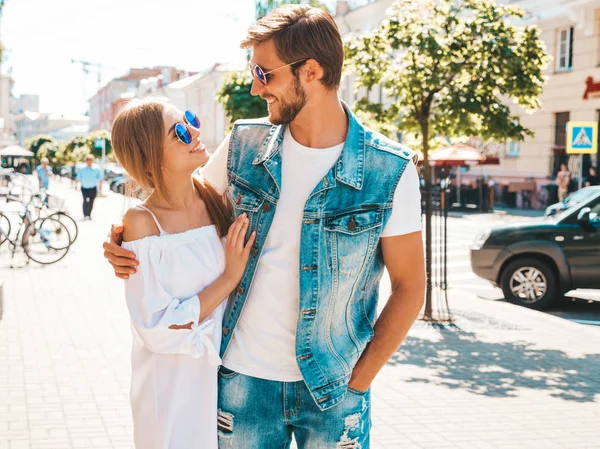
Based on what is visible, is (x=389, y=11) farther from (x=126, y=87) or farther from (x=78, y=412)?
(x=126, y=87)

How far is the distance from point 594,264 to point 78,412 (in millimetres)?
7081

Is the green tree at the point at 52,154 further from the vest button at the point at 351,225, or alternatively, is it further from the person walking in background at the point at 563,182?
the vest button at the point at 351,225

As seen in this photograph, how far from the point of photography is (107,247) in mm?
2562

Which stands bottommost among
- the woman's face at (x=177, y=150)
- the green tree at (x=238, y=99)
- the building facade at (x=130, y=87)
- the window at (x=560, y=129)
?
the woman's face at (x=177, y=150)

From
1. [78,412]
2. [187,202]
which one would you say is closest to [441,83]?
[78,412]

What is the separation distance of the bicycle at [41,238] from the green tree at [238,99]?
62.4 feet

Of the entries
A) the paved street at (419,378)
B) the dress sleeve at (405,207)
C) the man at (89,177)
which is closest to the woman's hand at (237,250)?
the dress sleeve at (405,207)

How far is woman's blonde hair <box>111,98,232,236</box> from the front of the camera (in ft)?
8.57

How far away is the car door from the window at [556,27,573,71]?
19866 millimetres

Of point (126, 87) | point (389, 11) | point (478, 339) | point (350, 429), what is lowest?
point (478, 339)

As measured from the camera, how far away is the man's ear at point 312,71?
2.45 metres

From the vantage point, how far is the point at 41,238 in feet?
46.1

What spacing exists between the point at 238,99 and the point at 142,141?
30999 mm

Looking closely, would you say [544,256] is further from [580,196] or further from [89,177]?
[89,177]
